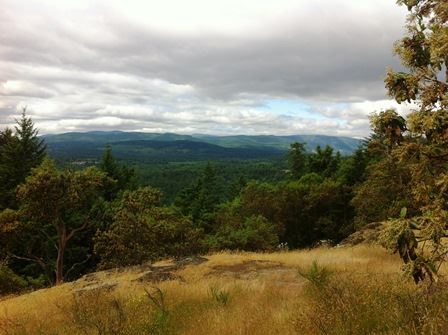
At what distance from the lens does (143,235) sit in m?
27.2

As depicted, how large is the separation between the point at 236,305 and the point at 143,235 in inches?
768

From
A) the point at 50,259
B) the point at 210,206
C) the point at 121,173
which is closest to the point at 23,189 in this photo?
the point at 50,259

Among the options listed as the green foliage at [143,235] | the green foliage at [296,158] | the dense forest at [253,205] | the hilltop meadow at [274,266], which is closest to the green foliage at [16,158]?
the dense forest at [253,205]

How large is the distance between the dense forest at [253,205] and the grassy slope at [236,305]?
104 cm

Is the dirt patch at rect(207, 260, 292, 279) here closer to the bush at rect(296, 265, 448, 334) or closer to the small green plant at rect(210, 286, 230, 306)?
the small green plant at rect(210, 286, 230, 306)

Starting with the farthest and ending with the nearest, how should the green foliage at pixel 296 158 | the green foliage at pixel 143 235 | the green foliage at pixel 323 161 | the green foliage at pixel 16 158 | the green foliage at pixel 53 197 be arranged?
the green foliage at pixel 296 158
the green foliage at pixel 323 161
the green foliage at pixel 16 158
the green foliage at pixel 53 197
the green foliage at pixel 143 235

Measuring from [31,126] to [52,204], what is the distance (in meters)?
26.0

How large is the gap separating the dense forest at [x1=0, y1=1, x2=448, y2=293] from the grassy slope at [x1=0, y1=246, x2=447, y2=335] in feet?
3.43

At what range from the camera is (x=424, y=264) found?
502 centimetres

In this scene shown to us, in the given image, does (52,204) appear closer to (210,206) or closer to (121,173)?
(121,173)

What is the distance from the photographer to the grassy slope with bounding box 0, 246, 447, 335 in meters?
5.96

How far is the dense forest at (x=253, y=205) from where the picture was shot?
18.2ft

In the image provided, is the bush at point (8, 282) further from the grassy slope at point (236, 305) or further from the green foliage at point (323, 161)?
the green foliage at point (323, 161)

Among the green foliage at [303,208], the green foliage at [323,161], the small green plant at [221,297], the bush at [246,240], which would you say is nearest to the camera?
the small green plant at [221,297]
